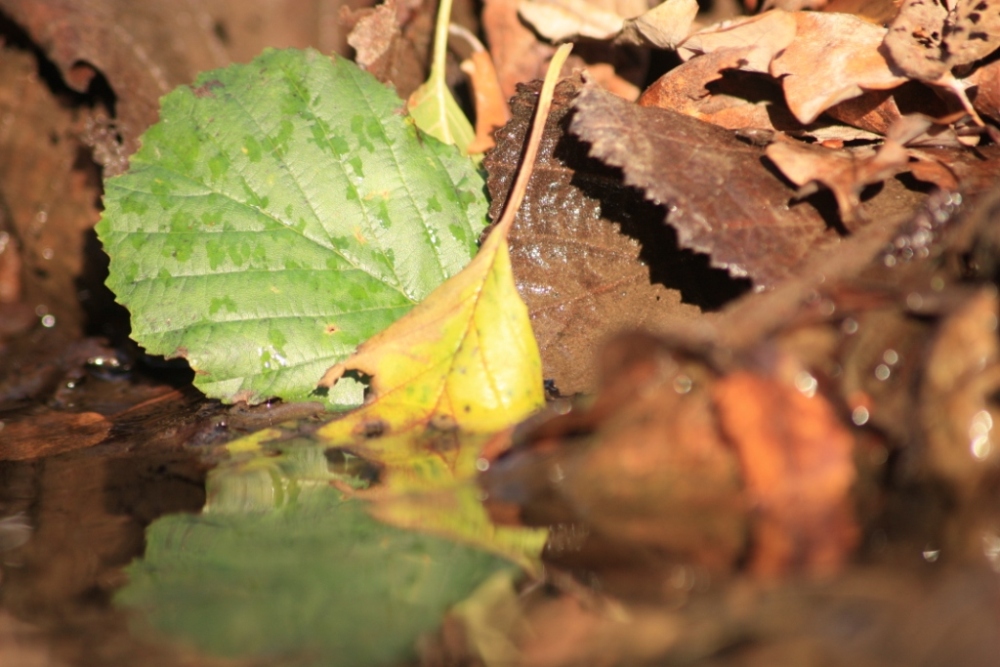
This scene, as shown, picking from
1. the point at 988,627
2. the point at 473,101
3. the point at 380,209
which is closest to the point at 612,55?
the point at 473,101

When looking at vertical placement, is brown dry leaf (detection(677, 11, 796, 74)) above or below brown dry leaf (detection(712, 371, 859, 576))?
above

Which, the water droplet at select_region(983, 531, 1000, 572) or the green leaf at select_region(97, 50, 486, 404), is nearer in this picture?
the water droplet at select_region(983, 531, 1000, 572)

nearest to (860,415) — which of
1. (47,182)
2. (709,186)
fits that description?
(709,186)

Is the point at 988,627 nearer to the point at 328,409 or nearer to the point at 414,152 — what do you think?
the point at 328,409

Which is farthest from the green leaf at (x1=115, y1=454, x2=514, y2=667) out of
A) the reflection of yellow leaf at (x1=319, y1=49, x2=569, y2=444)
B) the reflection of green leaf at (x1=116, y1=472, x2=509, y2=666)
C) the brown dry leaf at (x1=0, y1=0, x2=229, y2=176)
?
the brown dry leaf at (x1=0, y1=0, x2=229, y2=176)

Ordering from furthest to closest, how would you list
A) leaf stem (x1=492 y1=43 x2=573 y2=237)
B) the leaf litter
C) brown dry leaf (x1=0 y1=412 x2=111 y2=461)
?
brown dry leaf (x1=0 y1=412 x2=111 y2=461) < leaf stem (x1=492 y1=43 x2=573 y2=237) < the leaf litter

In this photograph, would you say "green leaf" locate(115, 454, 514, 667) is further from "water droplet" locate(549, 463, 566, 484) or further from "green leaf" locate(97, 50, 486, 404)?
"green leaf" locate(97, 50, 486, 404)

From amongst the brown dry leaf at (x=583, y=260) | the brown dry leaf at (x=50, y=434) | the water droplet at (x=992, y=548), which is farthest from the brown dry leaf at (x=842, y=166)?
the brown dry leaf at (x=50, y=434)

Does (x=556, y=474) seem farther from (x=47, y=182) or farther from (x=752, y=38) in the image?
(x=47, y=182)
